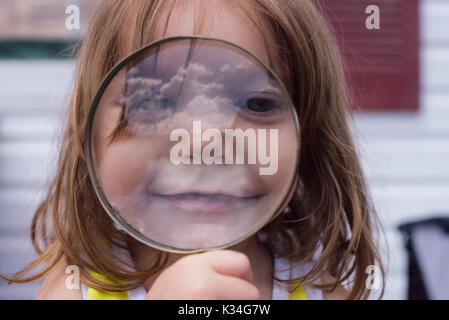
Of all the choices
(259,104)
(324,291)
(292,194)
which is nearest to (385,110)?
(324,291)

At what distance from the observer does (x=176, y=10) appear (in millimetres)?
975

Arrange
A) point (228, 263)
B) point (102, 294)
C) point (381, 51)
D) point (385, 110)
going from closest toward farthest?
1. point (228, 263)
2. point (102, 294)
3. point (381, 51)
4. point (385, 110)

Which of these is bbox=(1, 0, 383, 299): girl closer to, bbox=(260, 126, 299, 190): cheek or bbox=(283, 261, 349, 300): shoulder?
bbox=(283, 261, 349, 300): shoulder

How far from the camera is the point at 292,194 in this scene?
1020 millimetres

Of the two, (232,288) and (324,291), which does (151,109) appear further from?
(324,291)

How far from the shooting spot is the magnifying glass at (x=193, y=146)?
84 centimetres

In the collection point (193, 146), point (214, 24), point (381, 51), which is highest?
point (381, 51)

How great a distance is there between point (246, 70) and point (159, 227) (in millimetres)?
318

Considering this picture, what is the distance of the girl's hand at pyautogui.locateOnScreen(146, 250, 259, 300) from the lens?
82 cm

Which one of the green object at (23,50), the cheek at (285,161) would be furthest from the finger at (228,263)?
the green object at (23,50)

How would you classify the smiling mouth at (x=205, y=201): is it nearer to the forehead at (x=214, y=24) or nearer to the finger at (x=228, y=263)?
the finger at (x=228, y=263)

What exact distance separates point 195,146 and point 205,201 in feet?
0.34

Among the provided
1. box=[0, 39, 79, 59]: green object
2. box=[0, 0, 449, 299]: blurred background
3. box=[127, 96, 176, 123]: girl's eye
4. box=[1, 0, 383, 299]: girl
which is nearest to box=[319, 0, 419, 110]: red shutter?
box=[0, 0, 449, 299]: blurred background

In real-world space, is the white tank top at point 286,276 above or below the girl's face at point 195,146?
below
